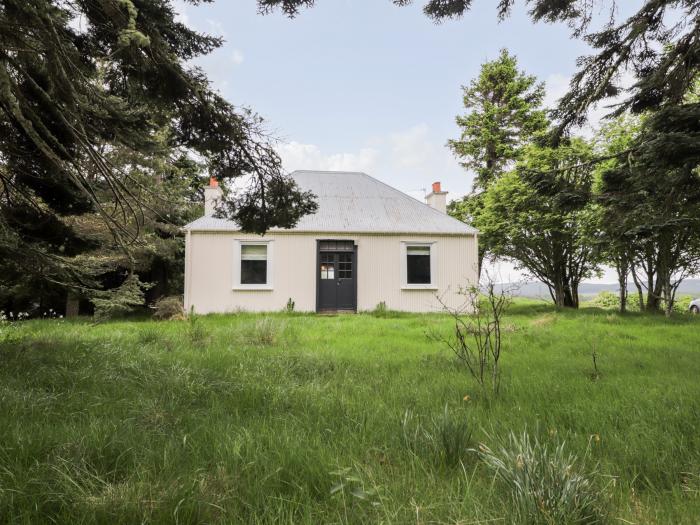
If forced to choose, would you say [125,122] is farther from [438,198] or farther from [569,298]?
[569,298]

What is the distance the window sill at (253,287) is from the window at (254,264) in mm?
188

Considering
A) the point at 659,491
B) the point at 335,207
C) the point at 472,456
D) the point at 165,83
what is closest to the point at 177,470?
the point at 472,456

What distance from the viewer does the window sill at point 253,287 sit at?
43.0ft

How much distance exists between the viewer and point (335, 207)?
14461 mm

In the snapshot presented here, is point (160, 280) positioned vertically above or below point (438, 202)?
below

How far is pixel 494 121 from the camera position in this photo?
21.5 meters

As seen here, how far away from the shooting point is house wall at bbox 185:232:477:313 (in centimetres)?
1309

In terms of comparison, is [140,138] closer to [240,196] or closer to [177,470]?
[240,196]

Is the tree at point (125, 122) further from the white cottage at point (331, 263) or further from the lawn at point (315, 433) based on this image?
the white cottage at point (331, 263)

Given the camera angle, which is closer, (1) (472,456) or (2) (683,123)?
(1) (472,456)

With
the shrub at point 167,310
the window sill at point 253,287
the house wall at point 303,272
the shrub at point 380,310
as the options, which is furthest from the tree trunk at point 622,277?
the shrub at point 167,310

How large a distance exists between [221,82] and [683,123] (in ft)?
15.4

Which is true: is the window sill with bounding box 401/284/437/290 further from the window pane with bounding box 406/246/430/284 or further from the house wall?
the window pane with bounding box 406/246/430/284

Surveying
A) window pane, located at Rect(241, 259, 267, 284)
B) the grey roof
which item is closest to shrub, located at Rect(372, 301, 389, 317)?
the grey roof
